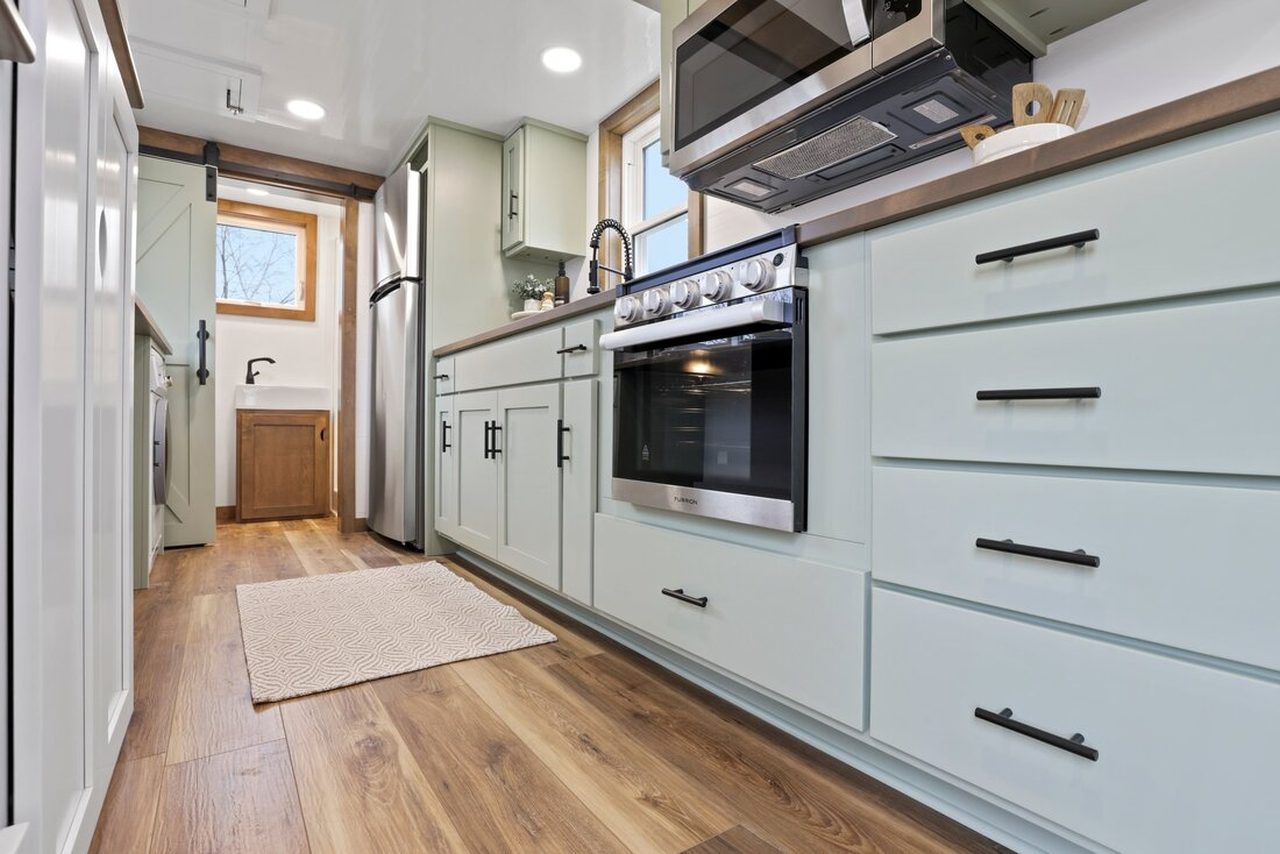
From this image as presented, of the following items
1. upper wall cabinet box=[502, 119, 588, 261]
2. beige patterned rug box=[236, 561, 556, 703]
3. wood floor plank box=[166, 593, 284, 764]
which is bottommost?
wood floor plank box=[166, 593, 284, 764]

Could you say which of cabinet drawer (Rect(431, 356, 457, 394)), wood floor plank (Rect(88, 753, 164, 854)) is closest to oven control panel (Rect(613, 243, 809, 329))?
wood floor plank (Rect(88, 753, 164, 854))

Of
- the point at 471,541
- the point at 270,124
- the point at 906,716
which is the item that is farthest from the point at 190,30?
the point at 906,716

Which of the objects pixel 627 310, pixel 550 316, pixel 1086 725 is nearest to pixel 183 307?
pixel 550 316

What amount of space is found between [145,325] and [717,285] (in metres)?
1.97

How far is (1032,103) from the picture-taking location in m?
1.16

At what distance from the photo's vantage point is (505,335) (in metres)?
2.45

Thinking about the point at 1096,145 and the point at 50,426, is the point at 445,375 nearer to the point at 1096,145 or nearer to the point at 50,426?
the point at 50,426

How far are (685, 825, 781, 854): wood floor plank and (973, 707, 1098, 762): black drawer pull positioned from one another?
1.19ft

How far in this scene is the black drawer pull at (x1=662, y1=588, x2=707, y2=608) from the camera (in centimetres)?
142

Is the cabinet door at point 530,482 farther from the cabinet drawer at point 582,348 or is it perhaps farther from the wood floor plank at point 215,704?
the wood floor plank at point 215,704

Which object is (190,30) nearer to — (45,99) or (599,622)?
(45,99)

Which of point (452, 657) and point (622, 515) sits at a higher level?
point (622, 515)

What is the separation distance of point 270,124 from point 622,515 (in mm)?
3011

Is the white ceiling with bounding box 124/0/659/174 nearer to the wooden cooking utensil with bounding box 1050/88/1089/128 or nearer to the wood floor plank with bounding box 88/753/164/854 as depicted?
the wooden cooking utensil with bounding box 1050/88/1089/128
